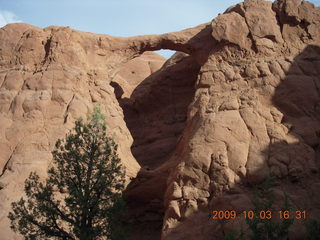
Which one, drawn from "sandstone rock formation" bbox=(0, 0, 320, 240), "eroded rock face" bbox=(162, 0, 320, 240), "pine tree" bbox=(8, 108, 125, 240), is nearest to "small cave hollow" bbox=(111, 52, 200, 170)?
"sandstone rock formation" bbox=(0, 0, 320, 240)

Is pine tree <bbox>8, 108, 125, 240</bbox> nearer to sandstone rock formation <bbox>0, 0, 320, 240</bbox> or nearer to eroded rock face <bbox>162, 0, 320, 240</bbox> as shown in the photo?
sandstone rock formation <bbox>0, 0, 320, 240</bbox>

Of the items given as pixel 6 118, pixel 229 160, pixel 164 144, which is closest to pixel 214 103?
pixel 229 160

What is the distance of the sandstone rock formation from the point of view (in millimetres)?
11164

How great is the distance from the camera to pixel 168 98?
17.8m

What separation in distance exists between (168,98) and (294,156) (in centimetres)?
755

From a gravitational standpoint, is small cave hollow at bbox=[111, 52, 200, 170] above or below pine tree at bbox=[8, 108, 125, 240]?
above

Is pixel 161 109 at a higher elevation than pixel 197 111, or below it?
higher

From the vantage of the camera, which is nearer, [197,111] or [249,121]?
[249,121]

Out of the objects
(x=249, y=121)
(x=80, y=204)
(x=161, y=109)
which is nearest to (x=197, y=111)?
(x=249, y=121)

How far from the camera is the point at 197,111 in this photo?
13352mm

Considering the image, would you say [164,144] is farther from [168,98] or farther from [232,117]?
[232,117]

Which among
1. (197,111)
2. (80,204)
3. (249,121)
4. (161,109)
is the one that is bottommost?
(80,204)

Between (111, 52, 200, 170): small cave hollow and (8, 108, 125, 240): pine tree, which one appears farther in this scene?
(111, 52, 200, 170): small cave hollow

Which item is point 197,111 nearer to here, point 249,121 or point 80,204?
point 249,121
